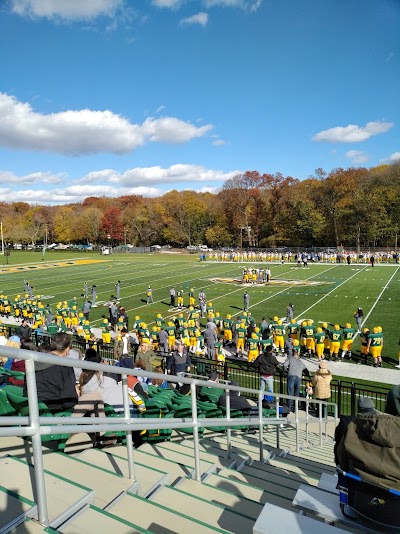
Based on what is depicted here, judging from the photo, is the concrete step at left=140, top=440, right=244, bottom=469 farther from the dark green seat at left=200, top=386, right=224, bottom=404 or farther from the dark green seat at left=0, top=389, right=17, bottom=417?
the dark green seat at left=200, top=386, right=224, bottom=404

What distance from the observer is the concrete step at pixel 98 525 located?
2.16 meters

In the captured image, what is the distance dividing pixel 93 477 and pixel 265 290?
28588 mm

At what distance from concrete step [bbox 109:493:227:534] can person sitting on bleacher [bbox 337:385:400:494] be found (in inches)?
38.2

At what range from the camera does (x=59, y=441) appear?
381 centimetres

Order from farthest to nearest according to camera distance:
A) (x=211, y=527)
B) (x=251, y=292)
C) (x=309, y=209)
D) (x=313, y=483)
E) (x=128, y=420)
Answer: (x=309, y=209), (x=251, y=292), (x=313, y=483), (x=128, y=420), (x=211, y=527)

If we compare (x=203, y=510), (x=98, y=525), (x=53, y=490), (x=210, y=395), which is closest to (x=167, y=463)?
(x=203, y=510)

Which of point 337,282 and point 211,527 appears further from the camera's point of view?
point 337,282

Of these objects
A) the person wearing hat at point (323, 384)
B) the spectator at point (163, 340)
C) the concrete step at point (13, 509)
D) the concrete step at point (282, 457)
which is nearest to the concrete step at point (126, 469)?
the concrete step at point (13, 509)

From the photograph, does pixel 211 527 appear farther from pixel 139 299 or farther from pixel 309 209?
pixel 309 209

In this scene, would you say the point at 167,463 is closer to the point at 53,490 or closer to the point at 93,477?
the point at 93,477

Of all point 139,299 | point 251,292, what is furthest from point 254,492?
point 251,292

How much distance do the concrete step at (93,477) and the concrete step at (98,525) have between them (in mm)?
292

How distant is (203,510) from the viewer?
2.84m

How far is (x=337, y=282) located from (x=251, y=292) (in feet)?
27.6
